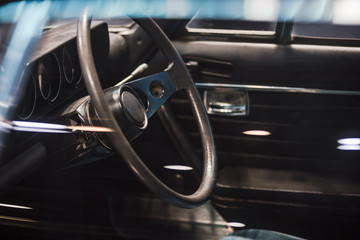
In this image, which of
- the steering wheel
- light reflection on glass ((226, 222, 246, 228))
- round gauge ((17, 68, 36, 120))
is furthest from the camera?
light reflection on glass ((226, 222, 246, 228))

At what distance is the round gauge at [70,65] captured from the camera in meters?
1.12

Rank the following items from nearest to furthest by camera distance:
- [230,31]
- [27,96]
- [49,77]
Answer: [27,96], [49,77], [230,31]

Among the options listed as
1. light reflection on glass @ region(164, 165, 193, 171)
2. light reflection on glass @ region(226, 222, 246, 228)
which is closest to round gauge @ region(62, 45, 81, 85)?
light reflection on glass @ region(164, 165, 193, 171)

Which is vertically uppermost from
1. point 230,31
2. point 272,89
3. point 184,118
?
point 230,31

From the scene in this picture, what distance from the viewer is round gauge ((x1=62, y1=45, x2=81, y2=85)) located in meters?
1.12

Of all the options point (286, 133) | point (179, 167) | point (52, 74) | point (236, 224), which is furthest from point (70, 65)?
point (286, 133)

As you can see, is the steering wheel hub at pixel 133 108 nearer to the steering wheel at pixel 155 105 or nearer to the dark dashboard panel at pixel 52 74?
the steering wheel at pixel 155 105

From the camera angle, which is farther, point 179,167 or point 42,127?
point 179,167

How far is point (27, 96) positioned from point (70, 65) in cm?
22

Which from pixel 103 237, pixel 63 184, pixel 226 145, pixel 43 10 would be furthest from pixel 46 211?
pixel 226 145

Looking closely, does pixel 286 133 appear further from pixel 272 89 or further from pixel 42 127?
pixel 42 127

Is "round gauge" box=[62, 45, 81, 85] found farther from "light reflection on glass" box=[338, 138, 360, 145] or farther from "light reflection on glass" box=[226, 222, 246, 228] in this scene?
"light reflection on glass" box=[338, 138, 360, 145]

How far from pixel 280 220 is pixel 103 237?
69cm

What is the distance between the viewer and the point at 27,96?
97 cm
